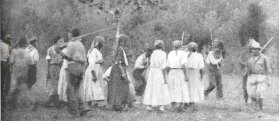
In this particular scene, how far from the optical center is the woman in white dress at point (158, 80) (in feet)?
32.0

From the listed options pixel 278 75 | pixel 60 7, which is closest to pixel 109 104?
pixel 60 7

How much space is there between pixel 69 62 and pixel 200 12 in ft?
9.55

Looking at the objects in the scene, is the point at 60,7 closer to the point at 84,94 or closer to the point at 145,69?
the point at 84,94

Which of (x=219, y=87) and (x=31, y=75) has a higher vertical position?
(x=31, y=75)

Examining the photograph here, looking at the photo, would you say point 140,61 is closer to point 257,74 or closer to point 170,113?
point 170,113

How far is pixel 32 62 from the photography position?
9.28 m

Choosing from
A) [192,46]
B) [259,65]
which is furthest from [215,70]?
[192,46]

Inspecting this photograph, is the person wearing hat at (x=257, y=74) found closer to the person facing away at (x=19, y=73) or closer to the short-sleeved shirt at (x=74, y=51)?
the short-sleeved shirt at (x=74, y=51)

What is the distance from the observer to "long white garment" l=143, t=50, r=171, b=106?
9771 mm

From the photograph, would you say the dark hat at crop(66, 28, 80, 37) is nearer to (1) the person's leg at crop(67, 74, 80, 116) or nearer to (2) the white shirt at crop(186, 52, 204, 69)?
(1) the person's leg at crop(67, 74, 80, 116)

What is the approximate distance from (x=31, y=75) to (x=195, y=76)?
3184mm

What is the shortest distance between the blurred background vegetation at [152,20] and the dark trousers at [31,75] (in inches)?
14.8

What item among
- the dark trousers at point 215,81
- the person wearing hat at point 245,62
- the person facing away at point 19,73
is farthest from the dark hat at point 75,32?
the dark trousers at point 215,81

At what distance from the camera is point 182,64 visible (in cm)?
990
